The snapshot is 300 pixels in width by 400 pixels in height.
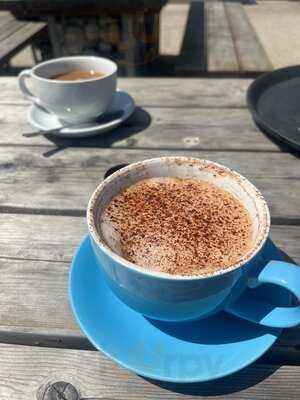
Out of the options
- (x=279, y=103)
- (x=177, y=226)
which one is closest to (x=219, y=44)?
(x=279, y=103)

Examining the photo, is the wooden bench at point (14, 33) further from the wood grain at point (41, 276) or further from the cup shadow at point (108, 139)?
the wood grain at point (41, 276)

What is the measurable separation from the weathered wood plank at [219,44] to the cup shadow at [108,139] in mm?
1218

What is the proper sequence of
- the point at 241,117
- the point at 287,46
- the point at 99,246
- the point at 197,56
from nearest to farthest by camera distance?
1. the point at 99,246
2. the point at 241,117
3. the point at 197,56
4. the point at 287,46

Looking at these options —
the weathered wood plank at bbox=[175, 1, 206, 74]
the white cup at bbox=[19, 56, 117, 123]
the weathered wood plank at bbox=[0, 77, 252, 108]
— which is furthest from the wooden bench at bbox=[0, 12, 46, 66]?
the white cup at bbox=[19, 56, 117, 123]

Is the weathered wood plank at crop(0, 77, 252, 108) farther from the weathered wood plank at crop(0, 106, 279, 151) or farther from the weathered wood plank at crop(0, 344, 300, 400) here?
the weathered wood plank at crop(0, 344, 300, 400)

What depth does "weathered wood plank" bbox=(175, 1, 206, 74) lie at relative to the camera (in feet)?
7.42

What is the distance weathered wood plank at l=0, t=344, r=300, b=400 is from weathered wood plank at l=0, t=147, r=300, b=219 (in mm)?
324

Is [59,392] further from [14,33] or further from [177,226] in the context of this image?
[14,33]

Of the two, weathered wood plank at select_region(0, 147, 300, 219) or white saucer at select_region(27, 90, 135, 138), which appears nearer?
weathered wood plank at select_region(0, 147, 300, 219)

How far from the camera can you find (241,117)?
43.7 inches

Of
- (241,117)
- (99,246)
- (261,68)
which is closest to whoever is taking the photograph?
(99,246)

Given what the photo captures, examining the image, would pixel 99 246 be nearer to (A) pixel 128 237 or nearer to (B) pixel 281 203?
(A) pixel 128 237

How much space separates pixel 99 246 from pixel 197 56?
7.16ft

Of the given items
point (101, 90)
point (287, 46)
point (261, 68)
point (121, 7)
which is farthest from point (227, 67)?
point (287, 46)
